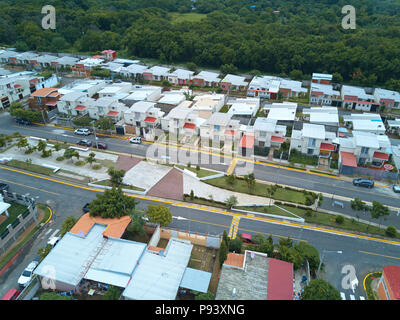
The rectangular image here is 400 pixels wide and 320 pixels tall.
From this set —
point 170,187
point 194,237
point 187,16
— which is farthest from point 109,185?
point 187,16

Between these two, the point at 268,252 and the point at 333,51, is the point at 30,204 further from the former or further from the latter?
the point at 333,51

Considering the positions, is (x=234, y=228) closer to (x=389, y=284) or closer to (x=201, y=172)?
(x=201, y=172)

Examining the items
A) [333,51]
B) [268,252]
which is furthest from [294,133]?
[333,51]

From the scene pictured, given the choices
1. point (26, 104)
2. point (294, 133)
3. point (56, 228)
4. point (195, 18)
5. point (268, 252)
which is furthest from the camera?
point (195, 18)

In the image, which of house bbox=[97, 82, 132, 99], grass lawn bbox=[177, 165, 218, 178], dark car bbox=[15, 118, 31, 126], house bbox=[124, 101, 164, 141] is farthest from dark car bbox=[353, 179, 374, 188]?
dark car bbox=[15, 118, 31, 126]

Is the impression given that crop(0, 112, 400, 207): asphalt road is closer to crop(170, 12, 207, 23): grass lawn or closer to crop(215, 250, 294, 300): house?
crop(215, 250, 294, 300): house

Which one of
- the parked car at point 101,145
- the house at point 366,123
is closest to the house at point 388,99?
the house at point 366,123

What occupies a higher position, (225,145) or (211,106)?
(211,106)
